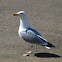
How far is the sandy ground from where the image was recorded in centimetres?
688

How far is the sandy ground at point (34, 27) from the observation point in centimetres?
688

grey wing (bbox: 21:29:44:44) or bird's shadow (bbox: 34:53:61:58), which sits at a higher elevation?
grey wing (bbox: 21:29:44:44)

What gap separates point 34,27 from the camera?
897 centimetres

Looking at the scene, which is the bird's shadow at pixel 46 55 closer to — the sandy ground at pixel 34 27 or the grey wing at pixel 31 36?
the sandy ground at pixel 34 27

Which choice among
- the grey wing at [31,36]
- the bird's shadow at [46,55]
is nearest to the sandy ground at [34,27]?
the bird's shadow at [46,55]

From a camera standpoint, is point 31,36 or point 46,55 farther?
point 46,55

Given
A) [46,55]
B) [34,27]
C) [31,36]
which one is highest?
[34,27]

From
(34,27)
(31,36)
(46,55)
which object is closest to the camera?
(31,36)

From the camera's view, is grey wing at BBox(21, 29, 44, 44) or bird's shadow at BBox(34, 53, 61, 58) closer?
grey wing at BBox(21, 29, 44, 44)

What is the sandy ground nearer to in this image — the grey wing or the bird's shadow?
the bird's shadow

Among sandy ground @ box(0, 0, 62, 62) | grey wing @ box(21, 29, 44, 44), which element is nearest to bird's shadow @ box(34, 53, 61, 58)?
sandy ground @ box(0, 0, 62, 62)

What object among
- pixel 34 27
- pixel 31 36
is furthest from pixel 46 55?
pixel 34 27

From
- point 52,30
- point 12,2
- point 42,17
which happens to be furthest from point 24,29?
point 12,2

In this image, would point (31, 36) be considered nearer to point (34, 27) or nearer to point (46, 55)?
point (46, 55)
